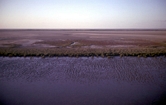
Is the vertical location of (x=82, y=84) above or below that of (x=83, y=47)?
below

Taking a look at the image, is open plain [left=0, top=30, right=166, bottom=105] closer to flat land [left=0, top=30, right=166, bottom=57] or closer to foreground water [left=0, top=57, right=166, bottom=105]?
foreground water [left=0, top=57, right=166, bottom=105]

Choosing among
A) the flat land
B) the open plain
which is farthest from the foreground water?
the flat land

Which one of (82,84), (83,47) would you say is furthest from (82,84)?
(83,47)

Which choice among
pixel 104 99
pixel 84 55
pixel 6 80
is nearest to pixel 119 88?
pixel 104 99

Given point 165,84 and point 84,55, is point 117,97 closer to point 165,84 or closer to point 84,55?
point 165,84

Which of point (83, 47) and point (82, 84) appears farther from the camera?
point (83, 47)

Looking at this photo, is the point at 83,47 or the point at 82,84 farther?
the point at 83,47

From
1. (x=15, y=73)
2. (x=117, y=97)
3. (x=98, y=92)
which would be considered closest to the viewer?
(x=117, y=97)

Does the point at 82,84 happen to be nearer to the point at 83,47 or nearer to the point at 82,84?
the point at 82,84

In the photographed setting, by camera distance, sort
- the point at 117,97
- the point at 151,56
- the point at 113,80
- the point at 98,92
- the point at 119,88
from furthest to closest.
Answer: the point at 151,56, the point at 113,80, the point at 119,88, the point at 98,92, the point at 117,97
